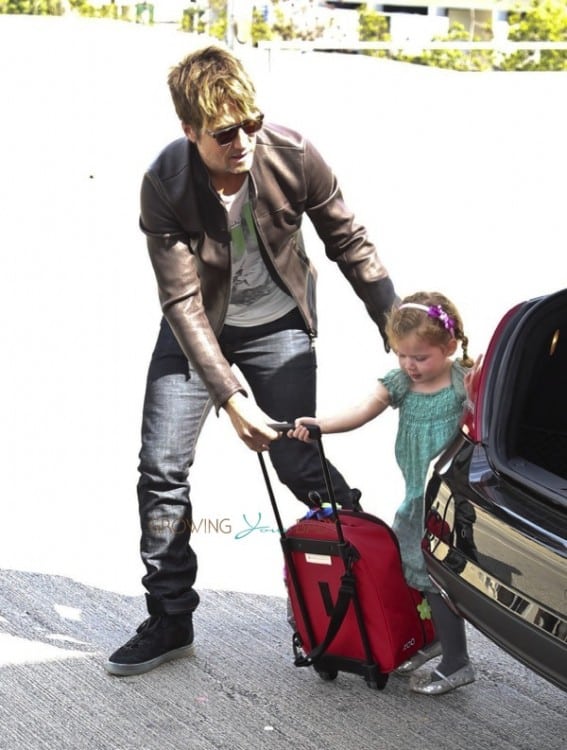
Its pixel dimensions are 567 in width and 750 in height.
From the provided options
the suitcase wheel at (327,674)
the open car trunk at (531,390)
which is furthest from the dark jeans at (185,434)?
the open car trunk at (531,390)

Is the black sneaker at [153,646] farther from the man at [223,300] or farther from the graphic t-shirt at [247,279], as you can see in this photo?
the graphic t-shirt at [247,279]

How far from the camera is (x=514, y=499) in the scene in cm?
341

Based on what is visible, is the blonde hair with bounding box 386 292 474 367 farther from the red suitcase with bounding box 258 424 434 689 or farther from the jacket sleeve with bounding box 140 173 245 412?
the jacket sleeve with bounding box 140 173 245 412

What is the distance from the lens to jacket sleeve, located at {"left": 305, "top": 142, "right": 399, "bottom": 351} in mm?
4543

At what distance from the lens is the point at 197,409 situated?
458 centimetres

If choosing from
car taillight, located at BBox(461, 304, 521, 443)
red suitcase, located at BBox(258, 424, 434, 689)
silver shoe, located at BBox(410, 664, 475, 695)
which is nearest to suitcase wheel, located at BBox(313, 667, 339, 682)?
red suitcase, located at BBox(258, 424, 434, 689)

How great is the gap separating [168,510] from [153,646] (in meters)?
0.43

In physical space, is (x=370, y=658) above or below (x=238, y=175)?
below

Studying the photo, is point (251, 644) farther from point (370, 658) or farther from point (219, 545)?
point (219, 545)

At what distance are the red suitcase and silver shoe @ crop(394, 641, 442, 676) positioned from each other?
27 millimetres

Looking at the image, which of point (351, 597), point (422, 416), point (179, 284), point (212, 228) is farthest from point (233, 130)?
point (351, 597)

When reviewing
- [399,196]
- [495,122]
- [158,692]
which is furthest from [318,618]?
[495,122]

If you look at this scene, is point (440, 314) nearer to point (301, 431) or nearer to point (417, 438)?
point (417, 438)

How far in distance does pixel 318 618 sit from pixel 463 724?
0.55 m
